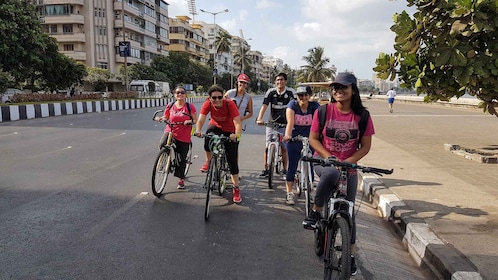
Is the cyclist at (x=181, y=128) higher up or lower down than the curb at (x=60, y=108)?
higher up

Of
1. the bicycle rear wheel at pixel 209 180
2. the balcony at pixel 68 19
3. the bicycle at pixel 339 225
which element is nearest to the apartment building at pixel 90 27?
the balcony at pixel 68 19

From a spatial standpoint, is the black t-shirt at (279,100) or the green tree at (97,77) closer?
the black t-shirt at (279,100)

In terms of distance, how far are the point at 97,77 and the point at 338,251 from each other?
50311 mm

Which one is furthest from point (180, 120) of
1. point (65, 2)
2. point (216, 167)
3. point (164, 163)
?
point (65, 2)

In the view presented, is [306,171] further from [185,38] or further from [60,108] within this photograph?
[185,38]

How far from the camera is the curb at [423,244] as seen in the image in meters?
3.22

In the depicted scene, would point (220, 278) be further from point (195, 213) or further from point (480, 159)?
point (480, 159)

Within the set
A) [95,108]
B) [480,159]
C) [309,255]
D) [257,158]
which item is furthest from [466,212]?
[95,108]

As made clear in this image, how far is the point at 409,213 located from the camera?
4.66 m

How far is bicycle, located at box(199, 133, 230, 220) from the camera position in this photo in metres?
4.86

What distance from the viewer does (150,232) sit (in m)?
4.26

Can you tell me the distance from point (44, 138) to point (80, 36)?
49.0 m

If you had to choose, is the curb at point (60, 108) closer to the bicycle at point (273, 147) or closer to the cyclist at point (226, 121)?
the cyclist at point (226, 121)

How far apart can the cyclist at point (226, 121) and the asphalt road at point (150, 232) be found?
1.63 ft
